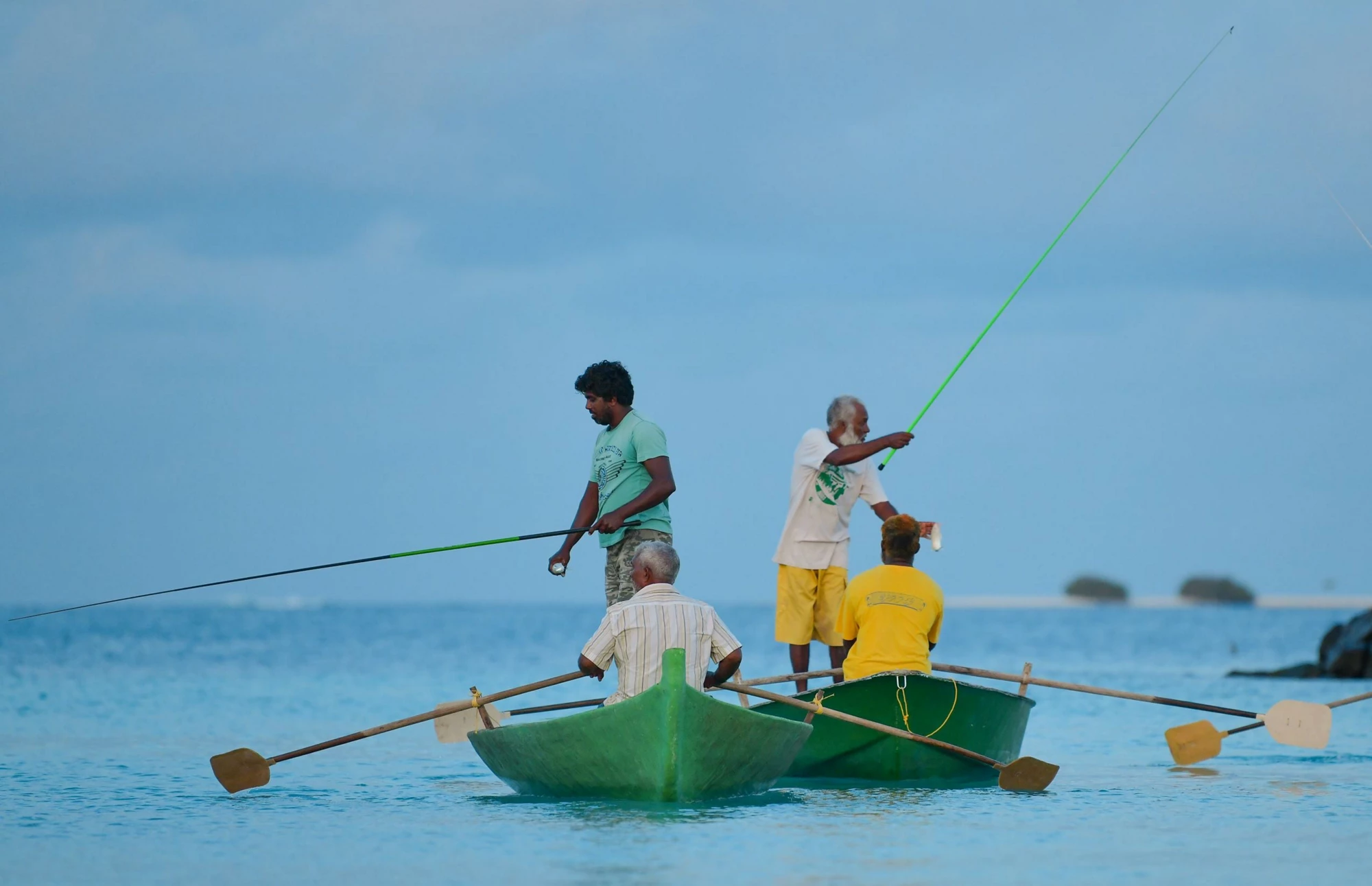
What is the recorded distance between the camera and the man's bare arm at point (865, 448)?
952cm

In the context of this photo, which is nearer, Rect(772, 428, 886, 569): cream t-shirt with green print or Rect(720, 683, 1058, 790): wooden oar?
Rect(720, 683, 1058, 790): wooden oar

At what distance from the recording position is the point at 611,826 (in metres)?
7.70

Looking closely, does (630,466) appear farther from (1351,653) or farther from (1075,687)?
(1351,653)

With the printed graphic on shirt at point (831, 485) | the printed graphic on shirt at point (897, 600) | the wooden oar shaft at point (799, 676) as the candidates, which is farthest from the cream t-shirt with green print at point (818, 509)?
the printed graphic on shirt at point (897, 600)

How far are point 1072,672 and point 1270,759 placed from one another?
17184 millimetres

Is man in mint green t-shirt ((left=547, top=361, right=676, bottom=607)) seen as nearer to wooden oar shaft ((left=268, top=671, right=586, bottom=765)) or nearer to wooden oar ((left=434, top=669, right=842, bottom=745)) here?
wooden oar shaft ((left=268, top=671, right=586, bottom=765))

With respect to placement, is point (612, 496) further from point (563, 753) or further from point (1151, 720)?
point (1151, 720)

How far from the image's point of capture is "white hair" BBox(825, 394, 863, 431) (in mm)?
10086

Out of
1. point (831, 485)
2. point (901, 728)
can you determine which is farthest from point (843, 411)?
point (901, 728)

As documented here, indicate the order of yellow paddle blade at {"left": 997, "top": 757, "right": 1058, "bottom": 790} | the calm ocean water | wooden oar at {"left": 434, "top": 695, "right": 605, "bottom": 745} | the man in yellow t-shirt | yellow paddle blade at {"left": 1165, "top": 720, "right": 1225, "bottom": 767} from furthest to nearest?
yellow paddle blade at {"left": 1165, "top": 720, "right": 1225, "bottom": 767} → wooden oar at {"left": 434, "top": 695, "right": 605, "bottom": 745} → yellow paddle blade at {"left": 997, "top": 757, "right": 1058, "bottom": 790} → the man in yellow t-shirt → the calm ocean water

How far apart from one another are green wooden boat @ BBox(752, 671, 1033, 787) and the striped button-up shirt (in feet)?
3.78

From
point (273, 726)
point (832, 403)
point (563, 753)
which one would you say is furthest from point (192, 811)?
point (273, 726)

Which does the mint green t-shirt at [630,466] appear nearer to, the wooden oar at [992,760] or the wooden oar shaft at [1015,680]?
the wooden oar at [992,760]

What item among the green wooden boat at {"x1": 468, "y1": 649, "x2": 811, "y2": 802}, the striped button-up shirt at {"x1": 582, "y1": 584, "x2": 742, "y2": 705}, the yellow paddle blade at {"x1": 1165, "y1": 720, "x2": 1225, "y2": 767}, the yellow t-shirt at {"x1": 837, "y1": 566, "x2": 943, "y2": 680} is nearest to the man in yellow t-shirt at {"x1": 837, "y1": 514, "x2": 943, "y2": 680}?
the yellow t-shirt at {"x1": 837, "y1": 566, "x2": 943, "y2": 680}
